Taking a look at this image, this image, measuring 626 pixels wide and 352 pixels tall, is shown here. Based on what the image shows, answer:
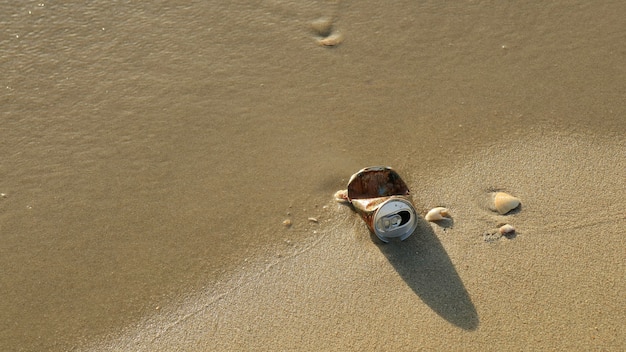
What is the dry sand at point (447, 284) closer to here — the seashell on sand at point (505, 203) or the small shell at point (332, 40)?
the seashell on sand at point (505, 203)

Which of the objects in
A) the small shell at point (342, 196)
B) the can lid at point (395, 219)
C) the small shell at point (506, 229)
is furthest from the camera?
the small shell at point (342, 196)

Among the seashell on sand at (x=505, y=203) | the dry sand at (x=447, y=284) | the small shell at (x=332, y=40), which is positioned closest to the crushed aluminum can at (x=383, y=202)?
the dry sand at (x=447, y=284)

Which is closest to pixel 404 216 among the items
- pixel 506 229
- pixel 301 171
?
pixel 506 229

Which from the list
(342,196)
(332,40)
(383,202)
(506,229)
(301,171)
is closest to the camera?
(383,202)

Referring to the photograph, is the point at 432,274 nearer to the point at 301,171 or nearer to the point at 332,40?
the point at 301,171

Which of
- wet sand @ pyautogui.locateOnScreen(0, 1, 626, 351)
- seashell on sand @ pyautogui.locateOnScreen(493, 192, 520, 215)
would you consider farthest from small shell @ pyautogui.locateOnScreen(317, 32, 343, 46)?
seashell on sand @ pyautogui.locateOnScreen(493, 192, 520, 215)

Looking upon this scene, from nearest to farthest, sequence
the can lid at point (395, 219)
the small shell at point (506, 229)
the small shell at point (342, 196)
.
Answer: the can lid at point (395, 219) < the small shell at point (506, 229) < the small shell at point (342, 196)

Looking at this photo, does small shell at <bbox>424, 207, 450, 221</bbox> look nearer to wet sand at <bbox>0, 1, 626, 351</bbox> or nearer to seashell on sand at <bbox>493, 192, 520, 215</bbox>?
wet sand at <bbox>0, 1, 626, 351</bbox>
